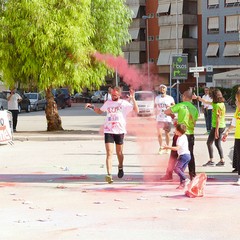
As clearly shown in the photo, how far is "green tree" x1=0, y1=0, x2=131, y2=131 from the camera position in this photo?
25516 millimetres

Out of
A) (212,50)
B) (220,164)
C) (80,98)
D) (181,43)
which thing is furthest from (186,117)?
(80,98)

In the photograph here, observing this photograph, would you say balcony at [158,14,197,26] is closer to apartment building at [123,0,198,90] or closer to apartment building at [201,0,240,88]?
apartment building at [123,0,198,90]

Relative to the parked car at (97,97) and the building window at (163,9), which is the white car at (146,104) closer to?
the parked car at (97,97)

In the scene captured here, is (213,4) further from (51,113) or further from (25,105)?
(51,113)

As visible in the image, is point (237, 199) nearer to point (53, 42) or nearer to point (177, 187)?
point (177, 187)

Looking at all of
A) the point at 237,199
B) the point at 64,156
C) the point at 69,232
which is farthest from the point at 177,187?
the point at 64,156

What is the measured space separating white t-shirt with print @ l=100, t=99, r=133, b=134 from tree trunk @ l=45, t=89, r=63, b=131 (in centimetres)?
1436

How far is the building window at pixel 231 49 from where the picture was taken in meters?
74.6

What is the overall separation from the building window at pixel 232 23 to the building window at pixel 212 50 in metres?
2.09

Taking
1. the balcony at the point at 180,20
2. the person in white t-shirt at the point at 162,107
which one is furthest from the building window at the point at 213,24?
the person in white t-shirt at the point at 162,107

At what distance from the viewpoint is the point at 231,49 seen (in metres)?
75.3

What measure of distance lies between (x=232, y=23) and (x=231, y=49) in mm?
2788

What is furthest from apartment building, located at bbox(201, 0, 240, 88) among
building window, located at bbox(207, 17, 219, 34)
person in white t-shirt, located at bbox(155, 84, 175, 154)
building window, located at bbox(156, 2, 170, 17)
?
person in white t-shirt, located at bbox(155, 84, 175, 154)

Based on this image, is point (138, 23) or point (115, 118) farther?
point (138, 23)
